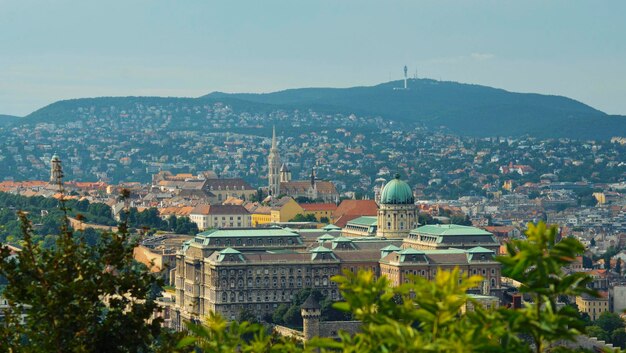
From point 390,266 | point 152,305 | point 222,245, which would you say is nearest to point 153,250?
point 222,245

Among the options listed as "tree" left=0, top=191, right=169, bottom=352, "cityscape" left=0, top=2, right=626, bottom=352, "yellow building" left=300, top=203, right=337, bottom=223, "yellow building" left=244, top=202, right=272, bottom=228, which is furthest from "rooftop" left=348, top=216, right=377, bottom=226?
"tree" left=0, top=191, right=169, bottom=352

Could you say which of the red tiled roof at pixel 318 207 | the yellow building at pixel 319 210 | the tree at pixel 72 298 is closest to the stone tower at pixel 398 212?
the yellow building at pixel 319 210

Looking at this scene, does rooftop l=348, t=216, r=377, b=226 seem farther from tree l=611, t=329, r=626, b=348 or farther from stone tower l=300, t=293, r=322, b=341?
tree l=611, t=329, r=626, b=348

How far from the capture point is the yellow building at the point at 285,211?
424 ft

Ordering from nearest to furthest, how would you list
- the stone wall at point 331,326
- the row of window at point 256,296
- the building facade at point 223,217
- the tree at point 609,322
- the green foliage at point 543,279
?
the green foliage at point 543,279 < the stone wall at point 331,326 < the tree at point 609,322 < the row of window at point 256,296 < the building facade at point 223,217

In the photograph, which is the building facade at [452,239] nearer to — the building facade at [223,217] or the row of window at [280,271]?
the row of window at [280,271]

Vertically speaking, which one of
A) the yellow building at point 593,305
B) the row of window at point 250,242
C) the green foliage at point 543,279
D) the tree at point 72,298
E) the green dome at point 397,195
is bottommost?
the yellow building at point 593,305

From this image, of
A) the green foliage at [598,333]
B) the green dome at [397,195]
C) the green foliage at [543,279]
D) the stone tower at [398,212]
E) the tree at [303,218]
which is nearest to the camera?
the green foliage at [543,279]

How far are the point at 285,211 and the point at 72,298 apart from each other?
4375 inches

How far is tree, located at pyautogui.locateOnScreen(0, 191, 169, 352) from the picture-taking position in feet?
61.7

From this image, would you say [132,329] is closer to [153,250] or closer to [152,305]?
[152,305]

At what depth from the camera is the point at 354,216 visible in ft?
389

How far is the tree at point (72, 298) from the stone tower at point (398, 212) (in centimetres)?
7624

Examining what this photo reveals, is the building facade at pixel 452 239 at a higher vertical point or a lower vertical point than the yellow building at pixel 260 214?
higher
